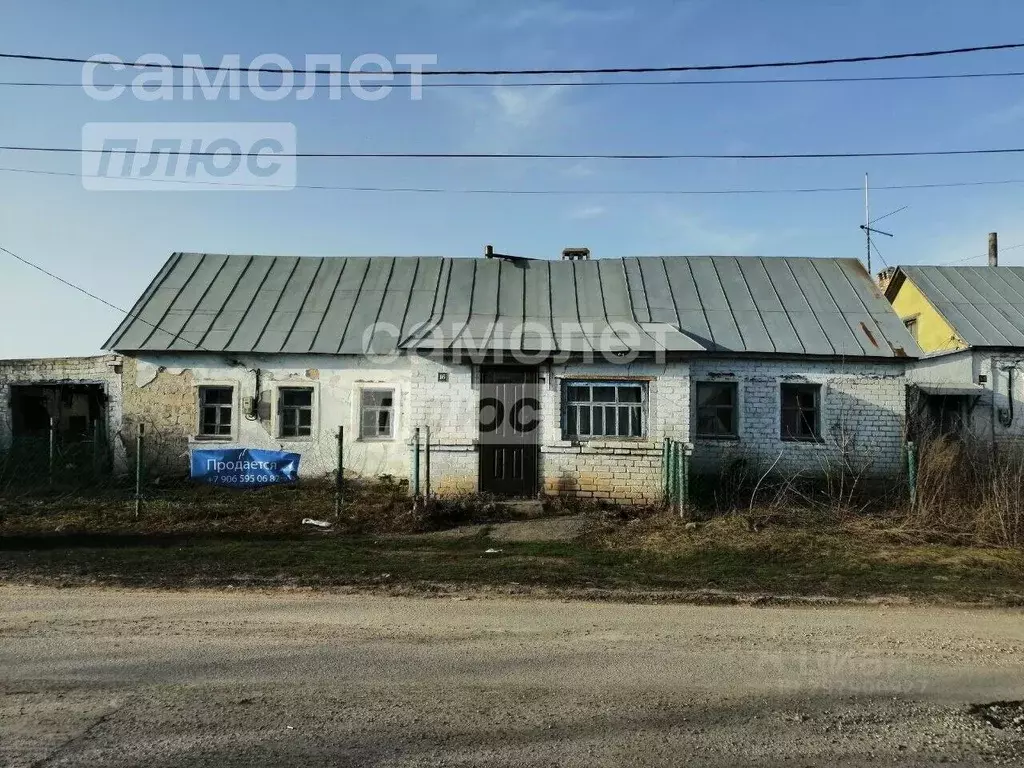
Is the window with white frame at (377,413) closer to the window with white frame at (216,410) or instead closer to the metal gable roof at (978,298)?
the window with white frame at (216,410)

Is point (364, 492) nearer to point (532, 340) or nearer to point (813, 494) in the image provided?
point (532, 340)

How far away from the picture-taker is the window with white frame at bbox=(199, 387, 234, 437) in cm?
1545

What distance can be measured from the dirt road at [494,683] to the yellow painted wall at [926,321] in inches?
459

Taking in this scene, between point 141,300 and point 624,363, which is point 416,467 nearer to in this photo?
point 624,363

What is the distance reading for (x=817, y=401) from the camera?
14.6 metres

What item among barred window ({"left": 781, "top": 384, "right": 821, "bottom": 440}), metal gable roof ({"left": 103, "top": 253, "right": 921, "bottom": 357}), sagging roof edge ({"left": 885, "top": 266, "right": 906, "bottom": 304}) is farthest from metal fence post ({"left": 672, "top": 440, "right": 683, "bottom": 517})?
sagging roof edge ({"left": 885, "top": 266, "right": 906, "bottom": 304})

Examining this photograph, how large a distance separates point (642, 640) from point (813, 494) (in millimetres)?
8719

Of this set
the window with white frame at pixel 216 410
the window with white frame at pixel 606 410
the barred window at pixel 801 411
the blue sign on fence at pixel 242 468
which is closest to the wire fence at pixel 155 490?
the blue sign on fence at pixel 242 468

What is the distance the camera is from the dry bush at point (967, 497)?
932 centimetres

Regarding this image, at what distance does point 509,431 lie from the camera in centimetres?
1252

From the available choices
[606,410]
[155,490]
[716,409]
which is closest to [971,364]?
[716,409]

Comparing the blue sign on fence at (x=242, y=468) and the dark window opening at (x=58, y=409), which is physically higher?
the dark window opening at (x=58, y=409)

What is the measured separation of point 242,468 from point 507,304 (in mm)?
6878

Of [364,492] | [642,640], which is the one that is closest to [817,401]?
[364,492]
